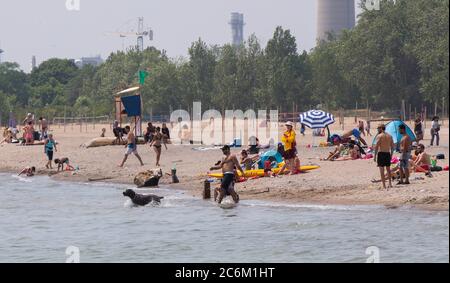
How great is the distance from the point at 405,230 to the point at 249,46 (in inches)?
2977

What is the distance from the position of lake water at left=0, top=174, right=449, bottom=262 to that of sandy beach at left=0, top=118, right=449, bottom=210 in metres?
0.84

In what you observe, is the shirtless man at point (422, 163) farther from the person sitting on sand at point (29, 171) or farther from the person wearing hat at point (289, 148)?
the person sitting on sand at point (29, 171)

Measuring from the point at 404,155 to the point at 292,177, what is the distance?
5.07 meters

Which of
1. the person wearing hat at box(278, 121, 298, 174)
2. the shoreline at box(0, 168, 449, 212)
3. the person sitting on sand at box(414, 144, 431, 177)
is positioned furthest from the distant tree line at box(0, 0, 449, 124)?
the person sitting on sand at box(414, 144, 431, 177)

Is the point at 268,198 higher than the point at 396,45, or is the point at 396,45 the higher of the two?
the point at 396,45

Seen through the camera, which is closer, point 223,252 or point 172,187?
point 223,252

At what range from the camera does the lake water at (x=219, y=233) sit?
1756 centimetres

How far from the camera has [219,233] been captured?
20.0m

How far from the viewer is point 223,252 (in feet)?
59.1

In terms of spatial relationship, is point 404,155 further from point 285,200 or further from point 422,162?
point 285,200

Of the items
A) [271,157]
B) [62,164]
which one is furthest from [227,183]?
[62,164]

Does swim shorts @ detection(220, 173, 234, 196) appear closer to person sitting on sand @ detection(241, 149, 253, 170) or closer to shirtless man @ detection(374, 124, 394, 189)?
shirtless man @ detection(374, 124, 394, 189)
